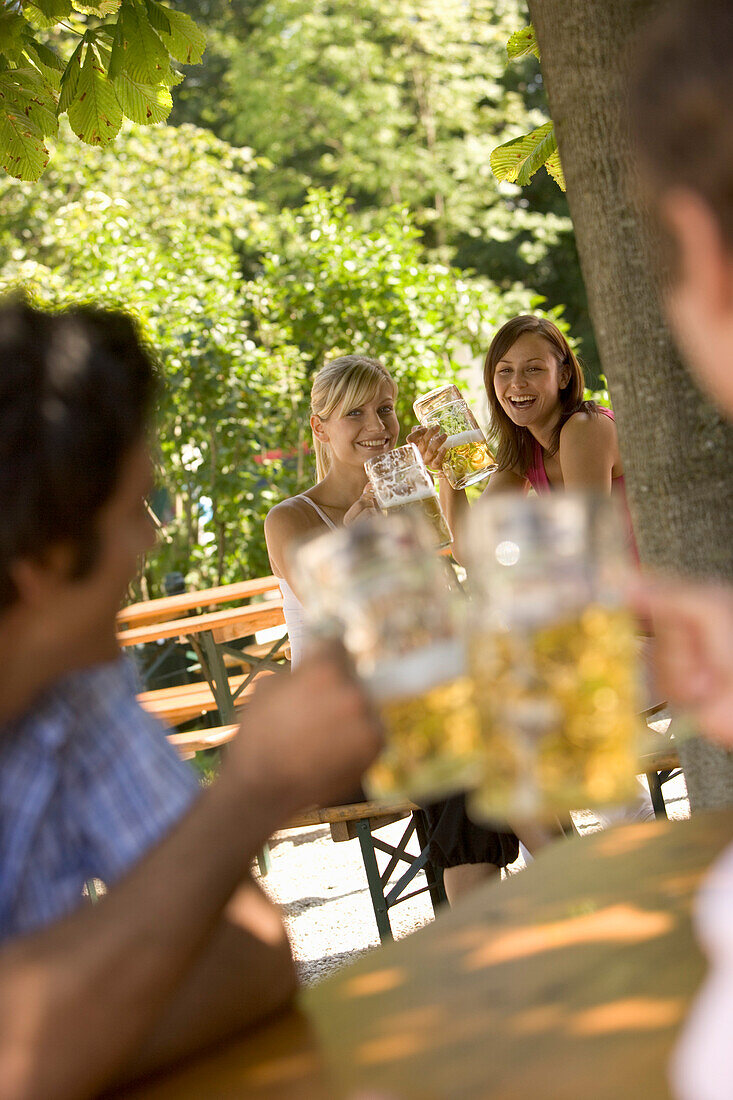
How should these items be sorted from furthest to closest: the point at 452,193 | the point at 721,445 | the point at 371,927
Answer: the point at 452,193 < the point at 371,927 < the point at 721,445

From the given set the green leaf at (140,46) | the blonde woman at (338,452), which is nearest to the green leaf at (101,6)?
the green leaf at (140,46)

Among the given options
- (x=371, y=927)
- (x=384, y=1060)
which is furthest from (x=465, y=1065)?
(x=371, y=927)

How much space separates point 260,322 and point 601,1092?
8323mm

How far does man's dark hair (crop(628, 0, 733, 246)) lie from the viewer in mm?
733

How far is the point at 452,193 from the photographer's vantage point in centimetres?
1820

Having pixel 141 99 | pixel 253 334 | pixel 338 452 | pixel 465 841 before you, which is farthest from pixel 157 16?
pixel 253 334

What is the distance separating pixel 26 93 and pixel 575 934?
9.33ft

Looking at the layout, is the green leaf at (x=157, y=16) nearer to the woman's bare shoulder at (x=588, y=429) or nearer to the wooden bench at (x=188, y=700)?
the woman's bare shoulder at (x=588, y=429)

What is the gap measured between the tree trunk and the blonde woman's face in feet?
7.27

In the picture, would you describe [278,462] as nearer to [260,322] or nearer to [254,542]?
[254,542]

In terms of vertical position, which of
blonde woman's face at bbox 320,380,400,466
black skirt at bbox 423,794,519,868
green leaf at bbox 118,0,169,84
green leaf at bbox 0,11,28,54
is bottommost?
black skirt at bbox 423,794,519,868

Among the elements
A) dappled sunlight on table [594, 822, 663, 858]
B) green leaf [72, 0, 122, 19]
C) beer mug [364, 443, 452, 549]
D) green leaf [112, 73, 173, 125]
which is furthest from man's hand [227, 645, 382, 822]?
green leaf [72, 0, 122, 19]

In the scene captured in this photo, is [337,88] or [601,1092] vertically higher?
[337,88]

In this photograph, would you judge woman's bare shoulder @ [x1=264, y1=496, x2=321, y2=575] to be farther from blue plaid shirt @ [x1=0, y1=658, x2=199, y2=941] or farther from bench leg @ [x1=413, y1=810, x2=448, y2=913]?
blue plaid shirt @ [x1=0, y1=658, x2=199, y2=941]
